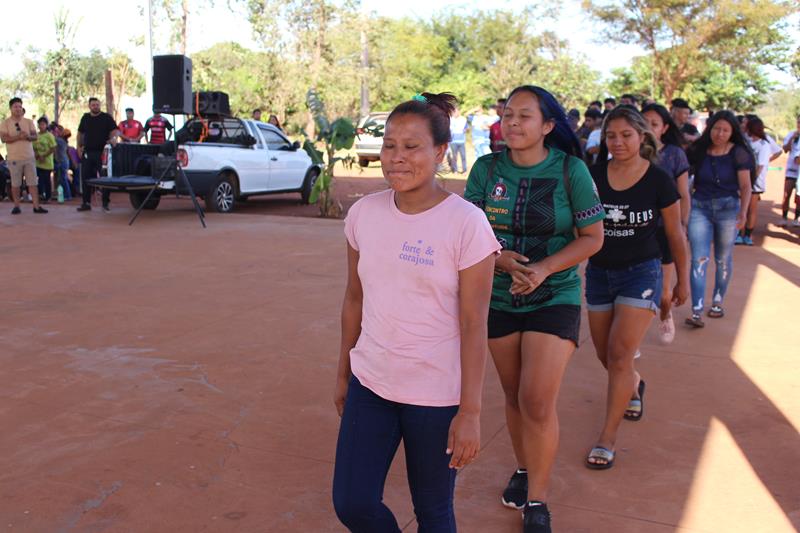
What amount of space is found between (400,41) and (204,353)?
51.0 m

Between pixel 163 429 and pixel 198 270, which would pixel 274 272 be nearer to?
pixel 198 270

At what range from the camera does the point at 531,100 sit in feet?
11.3

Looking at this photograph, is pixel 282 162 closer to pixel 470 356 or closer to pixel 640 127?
pixel 640 127

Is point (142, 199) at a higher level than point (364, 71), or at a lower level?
lower

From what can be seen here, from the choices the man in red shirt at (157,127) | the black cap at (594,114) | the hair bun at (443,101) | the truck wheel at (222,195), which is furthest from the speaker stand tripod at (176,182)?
the hair bun at (443,101)

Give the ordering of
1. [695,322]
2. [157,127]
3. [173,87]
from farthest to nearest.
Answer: [157,127] < [173,87] < [695,322]

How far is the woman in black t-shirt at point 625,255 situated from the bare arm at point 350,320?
5.74 ft

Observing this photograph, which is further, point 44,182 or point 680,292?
point 44,182

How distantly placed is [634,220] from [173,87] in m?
11.3

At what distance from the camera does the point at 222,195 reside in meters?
14.5

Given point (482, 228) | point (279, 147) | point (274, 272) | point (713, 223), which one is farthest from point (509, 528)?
point (279, 147)

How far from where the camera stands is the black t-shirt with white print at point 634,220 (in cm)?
425

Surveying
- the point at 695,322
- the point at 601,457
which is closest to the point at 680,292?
the point at 601,457

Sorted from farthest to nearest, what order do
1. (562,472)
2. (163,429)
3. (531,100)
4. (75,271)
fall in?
(75,271)
(163,429)
(562,472)
(531,100)
